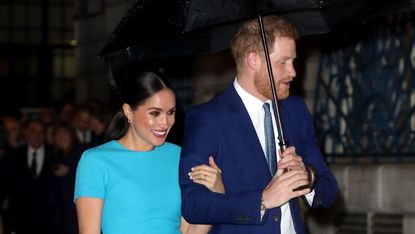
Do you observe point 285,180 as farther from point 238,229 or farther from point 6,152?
point 6,152

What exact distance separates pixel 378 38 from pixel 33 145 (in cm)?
423

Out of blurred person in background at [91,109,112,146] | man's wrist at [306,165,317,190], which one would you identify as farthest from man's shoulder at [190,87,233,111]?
blurred person in background at [91,109,112,146]

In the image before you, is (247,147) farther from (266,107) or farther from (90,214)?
(90,214)

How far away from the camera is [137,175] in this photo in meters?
5.89

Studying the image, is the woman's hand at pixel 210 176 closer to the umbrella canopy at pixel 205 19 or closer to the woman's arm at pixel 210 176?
the woman's arm at pixel 210 176

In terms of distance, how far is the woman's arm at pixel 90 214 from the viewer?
567 centimetres

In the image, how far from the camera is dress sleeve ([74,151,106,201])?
18.8ft

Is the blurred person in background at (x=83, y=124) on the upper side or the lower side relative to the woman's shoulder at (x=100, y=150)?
upper

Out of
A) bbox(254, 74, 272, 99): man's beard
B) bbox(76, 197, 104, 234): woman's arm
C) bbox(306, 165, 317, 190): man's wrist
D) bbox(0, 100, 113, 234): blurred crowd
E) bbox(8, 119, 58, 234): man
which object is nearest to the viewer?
bbox(306, 165, 317, 190): man's wrist

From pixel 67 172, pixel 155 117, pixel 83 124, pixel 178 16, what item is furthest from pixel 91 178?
pixel 83 124

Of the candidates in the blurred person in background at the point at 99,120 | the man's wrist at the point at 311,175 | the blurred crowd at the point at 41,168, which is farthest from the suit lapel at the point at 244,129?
the blurred person in background at the point at 99,120

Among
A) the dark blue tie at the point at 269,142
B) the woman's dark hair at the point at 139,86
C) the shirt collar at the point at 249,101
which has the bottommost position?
the dark blue tie at the point at 269,142

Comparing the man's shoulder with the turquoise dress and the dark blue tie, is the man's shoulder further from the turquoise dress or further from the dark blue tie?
the turquoise dress

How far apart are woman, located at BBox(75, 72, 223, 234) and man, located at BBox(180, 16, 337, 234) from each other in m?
0.51
